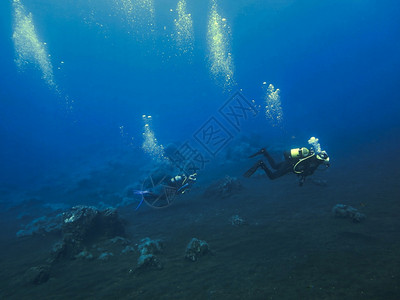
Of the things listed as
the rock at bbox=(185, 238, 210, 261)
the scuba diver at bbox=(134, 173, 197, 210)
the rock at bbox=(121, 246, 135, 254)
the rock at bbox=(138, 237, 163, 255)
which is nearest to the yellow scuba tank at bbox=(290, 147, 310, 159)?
the rock at bbox=(185, 238, 210, 261)

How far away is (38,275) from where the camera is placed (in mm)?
6008

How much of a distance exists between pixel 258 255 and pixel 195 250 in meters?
1.89

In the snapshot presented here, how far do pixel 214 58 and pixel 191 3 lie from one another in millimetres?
86644

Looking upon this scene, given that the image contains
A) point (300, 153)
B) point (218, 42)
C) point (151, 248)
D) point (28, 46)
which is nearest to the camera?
point (151, 248)

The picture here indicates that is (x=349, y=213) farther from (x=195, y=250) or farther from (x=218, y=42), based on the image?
(x=218, y=42)

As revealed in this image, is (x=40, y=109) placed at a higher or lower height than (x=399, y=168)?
higher

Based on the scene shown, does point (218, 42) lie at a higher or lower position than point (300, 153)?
higher

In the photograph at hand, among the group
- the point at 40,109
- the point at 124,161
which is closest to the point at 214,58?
the point at 40,109

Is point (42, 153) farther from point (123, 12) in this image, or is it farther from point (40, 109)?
point (123, 12)

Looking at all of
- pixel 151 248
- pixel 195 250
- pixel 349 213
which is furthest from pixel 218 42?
pixel 195 250

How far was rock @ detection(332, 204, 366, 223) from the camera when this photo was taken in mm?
7172

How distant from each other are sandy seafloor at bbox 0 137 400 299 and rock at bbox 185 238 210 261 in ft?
0.68

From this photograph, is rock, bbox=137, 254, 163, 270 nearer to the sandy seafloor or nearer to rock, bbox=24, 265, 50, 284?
the sandy seafloor

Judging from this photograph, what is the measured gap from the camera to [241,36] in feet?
390
